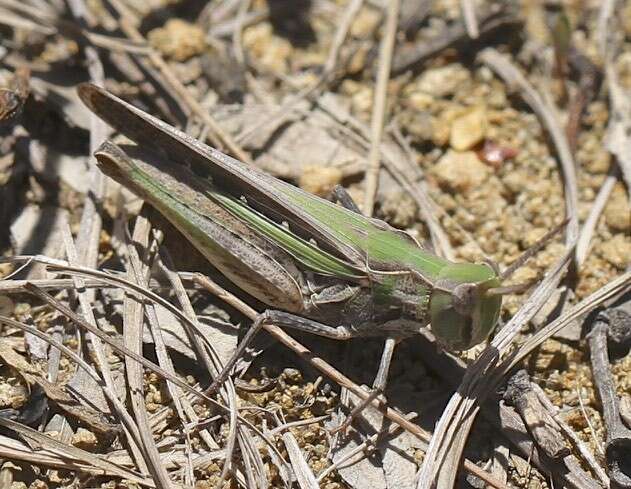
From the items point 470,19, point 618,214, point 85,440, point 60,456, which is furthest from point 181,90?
point 618,214

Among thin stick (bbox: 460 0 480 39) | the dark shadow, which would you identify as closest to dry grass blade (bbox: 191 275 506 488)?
the dark shadow

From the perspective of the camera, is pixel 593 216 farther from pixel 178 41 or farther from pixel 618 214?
pixel 178 41

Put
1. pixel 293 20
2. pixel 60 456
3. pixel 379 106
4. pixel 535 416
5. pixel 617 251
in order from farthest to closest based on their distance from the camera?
pixel 293 20 < pixel 379 106 < pixel 617 251 < pixel 535 416 < pixel 60 456

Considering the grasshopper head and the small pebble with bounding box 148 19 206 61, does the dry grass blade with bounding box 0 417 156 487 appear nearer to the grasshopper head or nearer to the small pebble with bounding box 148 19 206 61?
the grasshopper head

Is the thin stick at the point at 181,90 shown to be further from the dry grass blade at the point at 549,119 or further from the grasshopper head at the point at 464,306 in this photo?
Result: the dry grass blade at the point at 549,119

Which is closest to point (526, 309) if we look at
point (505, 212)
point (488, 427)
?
point (488, 427)

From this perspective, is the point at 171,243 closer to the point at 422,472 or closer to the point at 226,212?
the point at 226,212

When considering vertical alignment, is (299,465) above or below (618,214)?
below
